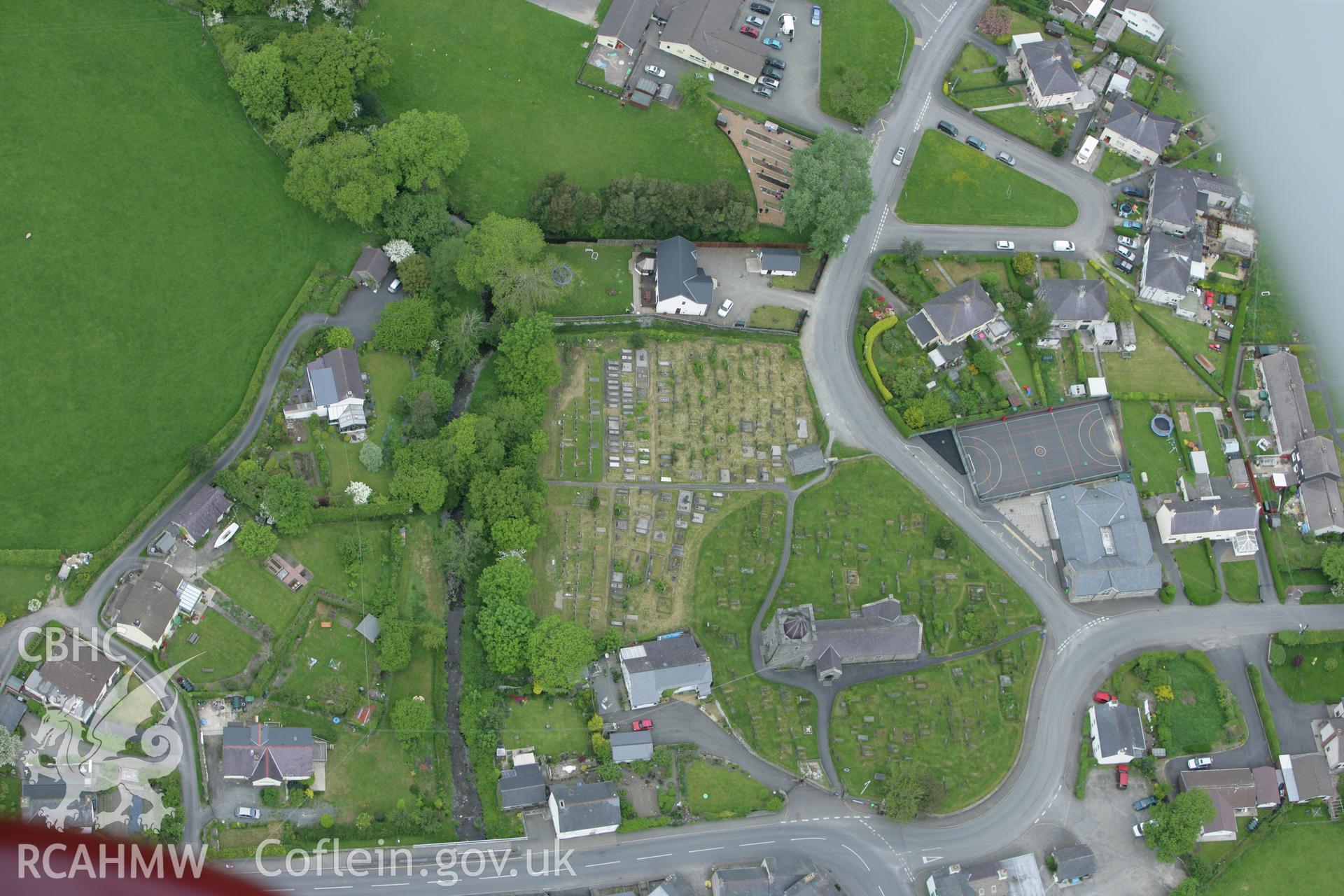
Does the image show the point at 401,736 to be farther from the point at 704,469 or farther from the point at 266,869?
the point at 704,469

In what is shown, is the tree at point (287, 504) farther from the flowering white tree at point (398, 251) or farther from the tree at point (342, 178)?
the tree at point (342, 178)

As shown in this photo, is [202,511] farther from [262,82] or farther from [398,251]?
[262,82]

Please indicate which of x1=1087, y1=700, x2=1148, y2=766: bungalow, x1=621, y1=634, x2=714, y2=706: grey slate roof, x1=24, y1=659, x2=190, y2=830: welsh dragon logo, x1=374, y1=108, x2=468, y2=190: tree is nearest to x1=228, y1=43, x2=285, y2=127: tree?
x1=374, y1=108, x2=468, y2=190: tree

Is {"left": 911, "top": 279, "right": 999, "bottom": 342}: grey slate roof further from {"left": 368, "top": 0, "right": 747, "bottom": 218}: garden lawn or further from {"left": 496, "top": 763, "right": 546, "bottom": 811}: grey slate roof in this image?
{"left": 496, "top": 763, "right": 546, "bottom": 811}: grey slate roof

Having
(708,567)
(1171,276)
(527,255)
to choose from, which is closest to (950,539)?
(708,567)

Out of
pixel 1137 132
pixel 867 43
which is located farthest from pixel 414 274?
pixel 1137 132

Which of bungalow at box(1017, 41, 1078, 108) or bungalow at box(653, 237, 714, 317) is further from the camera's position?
bungalow at box(1017, 41, 1078, 108)
